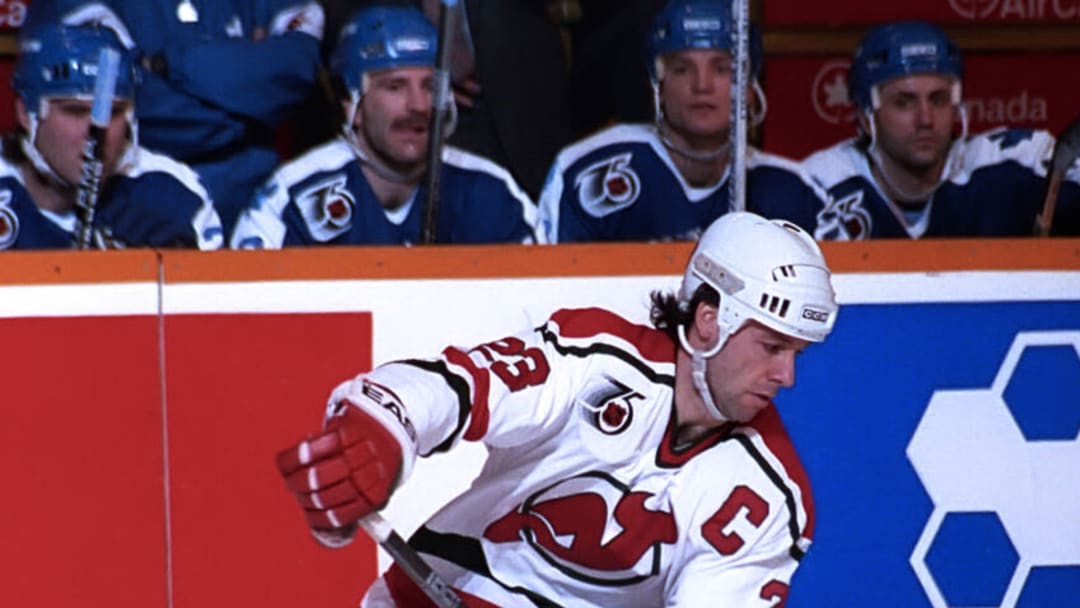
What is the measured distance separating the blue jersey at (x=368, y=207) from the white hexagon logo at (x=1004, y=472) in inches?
40.2

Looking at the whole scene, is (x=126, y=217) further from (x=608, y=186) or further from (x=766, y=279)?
(x=766, y=279)

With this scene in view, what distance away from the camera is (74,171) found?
5.14m

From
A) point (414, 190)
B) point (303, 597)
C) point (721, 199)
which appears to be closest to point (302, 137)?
point (414, 190)

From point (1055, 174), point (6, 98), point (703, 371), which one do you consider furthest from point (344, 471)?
point (6, 98)

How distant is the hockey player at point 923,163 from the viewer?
18.5 ft

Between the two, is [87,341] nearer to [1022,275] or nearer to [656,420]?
[656,420]

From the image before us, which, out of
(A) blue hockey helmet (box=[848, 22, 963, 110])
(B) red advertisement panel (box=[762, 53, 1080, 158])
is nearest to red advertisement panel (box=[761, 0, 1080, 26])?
(B) red advertisement panel (box=[762, 53, 1080, 158])

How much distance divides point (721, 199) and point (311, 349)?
1154 mm

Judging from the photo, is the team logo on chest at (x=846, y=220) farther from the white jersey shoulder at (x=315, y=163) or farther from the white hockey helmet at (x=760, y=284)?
the white hockey helmet at (x=760, y=284)

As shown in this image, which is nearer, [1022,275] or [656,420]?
[656,420]

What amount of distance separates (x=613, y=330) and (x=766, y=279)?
27 cm

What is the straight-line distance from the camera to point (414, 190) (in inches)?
211

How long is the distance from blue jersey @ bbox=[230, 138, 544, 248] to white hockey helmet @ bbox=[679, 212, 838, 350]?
1.27 meters

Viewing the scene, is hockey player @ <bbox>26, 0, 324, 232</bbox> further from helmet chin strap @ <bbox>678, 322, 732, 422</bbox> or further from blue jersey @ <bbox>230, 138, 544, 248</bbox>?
helmet chin strap @ <bbox>678, 322, 732, 422</bbox>
